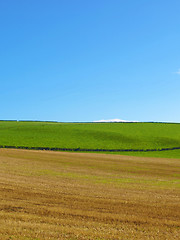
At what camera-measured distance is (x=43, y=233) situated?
30.7ft

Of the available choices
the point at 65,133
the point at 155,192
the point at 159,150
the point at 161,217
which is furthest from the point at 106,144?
the point at 161,217

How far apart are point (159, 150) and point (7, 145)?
27.8m

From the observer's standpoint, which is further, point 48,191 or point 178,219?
point 48,191

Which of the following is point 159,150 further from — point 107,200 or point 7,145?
point 107,200

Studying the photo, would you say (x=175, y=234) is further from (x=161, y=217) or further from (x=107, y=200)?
(x=107, y=200)

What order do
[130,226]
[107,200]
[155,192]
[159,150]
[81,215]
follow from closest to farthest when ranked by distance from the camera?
[130,226] < [81,215] < [107,200] < [155,192] < [159,150]

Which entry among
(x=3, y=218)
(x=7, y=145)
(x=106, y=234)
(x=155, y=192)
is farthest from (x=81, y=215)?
(x=7, y=145)

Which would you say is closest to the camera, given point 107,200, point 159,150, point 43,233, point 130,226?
point 43,233

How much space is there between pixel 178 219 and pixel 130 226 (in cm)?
241

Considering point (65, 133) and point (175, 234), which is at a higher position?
point (65, 133)

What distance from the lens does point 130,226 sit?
10.3 meters

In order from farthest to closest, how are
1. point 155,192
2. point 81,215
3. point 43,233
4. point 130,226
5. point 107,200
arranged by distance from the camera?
point 155,192, point 107,200, point 81,215, point 130,226, point 43,233

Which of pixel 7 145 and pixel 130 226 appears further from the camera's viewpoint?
pixel 7 145

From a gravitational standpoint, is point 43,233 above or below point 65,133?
below
